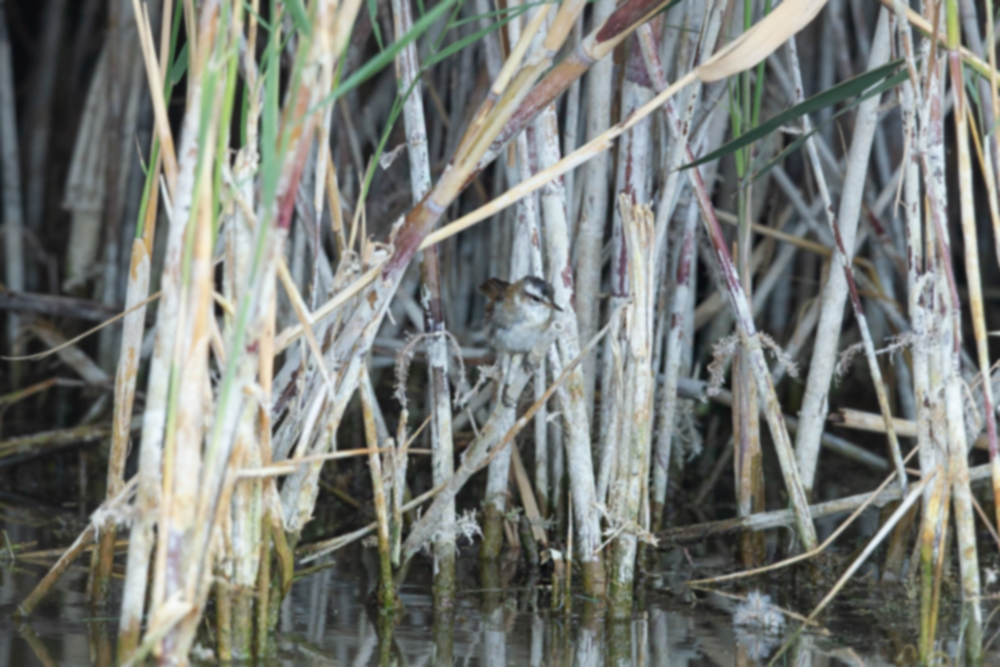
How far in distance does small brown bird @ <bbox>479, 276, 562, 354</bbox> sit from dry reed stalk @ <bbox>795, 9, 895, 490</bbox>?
867 mm

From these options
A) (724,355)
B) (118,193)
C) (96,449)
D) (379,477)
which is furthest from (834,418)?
(118,193)

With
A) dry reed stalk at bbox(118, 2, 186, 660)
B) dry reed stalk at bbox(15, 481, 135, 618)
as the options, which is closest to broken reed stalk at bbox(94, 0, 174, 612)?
dry reed stalk at bbox(15, 481, 135, 618)

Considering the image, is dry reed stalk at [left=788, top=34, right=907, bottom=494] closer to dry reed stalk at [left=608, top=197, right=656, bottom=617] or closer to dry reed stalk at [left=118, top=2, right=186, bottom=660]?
dry reed stalk at [left=608, top=197, right=656, bottom=617]

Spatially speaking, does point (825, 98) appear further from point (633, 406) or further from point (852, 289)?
point (633, 406)

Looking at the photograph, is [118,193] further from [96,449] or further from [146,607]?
[146,607]

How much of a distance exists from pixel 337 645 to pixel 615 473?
0.87 metres

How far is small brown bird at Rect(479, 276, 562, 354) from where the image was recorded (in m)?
2.92

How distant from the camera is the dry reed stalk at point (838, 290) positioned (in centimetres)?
308

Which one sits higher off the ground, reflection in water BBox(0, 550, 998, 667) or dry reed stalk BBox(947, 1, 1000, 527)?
dry reed stalk BBox(947, 1, 1000, 527)

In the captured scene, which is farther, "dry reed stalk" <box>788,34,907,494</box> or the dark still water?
"dry reed stalk" <box>788,34,907,494</box>

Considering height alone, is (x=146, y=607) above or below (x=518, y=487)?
below

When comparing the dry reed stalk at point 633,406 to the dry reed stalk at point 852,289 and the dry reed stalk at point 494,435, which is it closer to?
the dry reed stalk at point 494,435

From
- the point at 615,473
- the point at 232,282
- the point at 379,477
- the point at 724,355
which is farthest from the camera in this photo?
the point at 724,355

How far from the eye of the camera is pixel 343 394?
258cm
